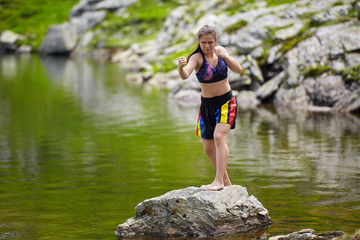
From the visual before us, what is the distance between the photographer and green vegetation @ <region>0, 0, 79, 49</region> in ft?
431

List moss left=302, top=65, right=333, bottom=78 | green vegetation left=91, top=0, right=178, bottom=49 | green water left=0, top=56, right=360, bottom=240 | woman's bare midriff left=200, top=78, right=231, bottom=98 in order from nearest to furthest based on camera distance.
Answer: woman's bare midriff left=200, top=78, right=231, bottom=98, green water left=0, top=56, right=360, bottom=240, moss left=302, top=65, right=333, bottom=78, green vegetation left=91, top=0, right=178, bottom=49

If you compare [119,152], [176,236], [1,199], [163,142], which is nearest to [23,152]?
[119,152]

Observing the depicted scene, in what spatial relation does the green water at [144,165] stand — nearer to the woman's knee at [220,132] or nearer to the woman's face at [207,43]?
the woman's knee at [220,132]

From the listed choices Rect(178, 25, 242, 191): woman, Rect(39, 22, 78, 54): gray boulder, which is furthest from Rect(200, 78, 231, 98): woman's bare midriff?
Rect(39, 22, 78, 54): gray boulder

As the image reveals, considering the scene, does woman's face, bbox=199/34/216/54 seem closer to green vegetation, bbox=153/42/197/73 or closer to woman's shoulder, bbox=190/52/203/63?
woman's shoulder, bbox=190/52/203/63

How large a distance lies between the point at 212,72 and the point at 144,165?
714 centimetres

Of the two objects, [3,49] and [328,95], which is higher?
[3,49]

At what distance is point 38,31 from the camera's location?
5098 inches

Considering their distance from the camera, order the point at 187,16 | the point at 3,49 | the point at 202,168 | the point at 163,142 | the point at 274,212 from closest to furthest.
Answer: the point at 274,212, the point at 202,168, the point at 163,142, the point at 187,16, the point at 3,49

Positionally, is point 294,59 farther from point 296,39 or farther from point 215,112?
point 215,112

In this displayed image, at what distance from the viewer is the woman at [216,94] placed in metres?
9.74

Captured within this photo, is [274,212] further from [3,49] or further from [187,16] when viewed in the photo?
[3,49]

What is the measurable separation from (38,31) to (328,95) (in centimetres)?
11013

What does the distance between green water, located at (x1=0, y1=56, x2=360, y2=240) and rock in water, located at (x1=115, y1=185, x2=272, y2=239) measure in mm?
329
